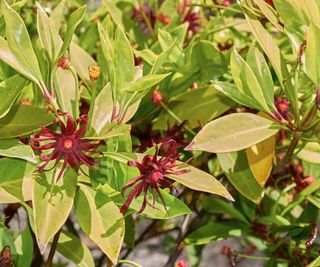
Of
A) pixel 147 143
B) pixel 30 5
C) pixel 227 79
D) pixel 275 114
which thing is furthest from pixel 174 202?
pixel 30 5

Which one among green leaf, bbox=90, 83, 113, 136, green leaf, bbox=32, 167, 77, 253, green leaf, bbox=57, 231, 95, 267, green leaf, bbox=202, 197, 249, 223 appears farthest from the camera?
green leaf, bbox=202, 197, 249, 223

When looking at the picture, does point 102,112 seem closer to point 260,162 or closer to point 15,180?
point 15,180

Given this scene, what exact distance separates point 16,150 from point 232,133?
308mm

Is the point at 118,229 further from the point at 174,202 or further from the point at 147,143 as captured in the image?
the point at 147,143

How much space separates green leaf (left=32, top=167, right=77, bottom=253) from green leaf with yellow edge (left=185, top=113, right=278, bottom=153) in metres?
0.17

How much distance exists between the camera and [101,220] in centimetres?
92

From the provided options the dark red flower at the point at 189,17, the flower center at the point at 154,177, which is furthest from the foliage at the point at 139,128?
the dark red flower at the point at 189,17

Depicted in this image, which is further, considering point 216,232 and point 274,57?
point 216,232

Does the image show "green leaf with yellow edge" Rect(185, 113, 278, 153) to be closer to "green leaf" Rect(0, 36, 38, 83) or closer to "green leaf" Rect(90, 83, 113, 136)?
"green leaf" Rect(90, 83, 113, 136)

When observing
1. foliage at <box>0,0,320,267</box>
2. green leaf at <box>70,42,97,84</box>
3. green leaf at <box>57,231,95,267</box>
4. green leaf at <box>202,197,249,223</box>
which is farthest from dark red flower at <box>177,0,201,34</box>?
green leaf at <box>57,231,95,267</box>

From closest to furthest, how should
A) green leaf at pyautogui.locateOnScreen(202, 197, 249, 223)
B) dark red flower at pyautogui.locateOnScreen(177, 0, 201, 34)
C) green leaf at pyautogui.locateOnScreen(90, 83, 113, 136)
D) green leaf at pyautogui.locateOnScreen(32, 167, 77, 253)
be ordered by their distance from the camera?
green leaf at pyautogui.locateOnScreen(32, 167, 77, 253), green leaf at pyautogui.locateOnScreen(90, 83, 113, 136), green leaf at pyautogui.locateOnScreen(202, 197, 249, 223), dark red flower at pyautogui.locateOnScreen(177, 0, 201, 34)

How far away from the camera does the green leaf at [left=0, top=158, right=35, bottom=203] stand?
97cm

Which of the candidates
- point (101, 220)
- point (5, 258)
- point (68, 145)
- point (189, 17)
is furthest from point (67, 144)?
point (189, 17)

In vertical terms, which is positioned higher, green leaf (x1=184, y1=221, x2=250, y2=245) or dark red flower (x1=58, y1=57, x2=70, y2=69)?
dark red flower (x1=58, y1=57, x2=70, y2=69)
